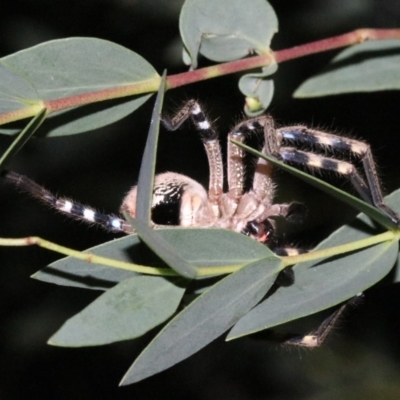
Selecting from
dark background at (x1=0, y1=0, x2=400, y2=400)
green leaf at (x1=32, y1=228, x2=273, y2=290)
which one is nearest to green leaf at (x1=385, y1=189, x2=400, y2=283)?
green leaf at (x1=32, y1=228, x2=273, y2=290)

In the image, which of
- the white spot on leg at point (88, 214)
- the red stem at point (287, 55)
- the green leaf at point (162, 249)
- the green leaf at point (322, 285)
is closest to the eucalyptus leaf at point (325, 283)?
the green leaf at point (322, 285)

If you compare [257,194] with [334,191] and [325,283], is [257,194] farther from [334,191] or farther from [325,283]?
[334,191]

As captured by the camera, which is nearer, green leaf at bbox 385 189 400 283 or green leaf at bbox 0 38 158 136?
green leaf at bbox 0 38 158 136

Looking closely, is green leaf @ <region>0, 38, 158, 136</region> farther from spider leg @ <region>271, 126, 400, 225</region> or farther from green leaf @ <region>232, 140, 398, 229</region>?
spider leg @ <region>271, 126, 400, 225</region>

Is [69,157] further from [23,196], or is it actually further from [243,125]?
[243,125]

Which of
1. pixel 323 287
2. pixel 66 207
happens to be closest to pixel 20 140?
pixel 323 287

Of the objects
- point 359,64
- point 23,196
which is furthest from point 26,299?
point 359,64

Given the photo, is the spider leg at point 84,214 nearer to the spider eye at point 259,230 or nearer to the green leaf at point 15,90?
the spider eye at point 259,230
